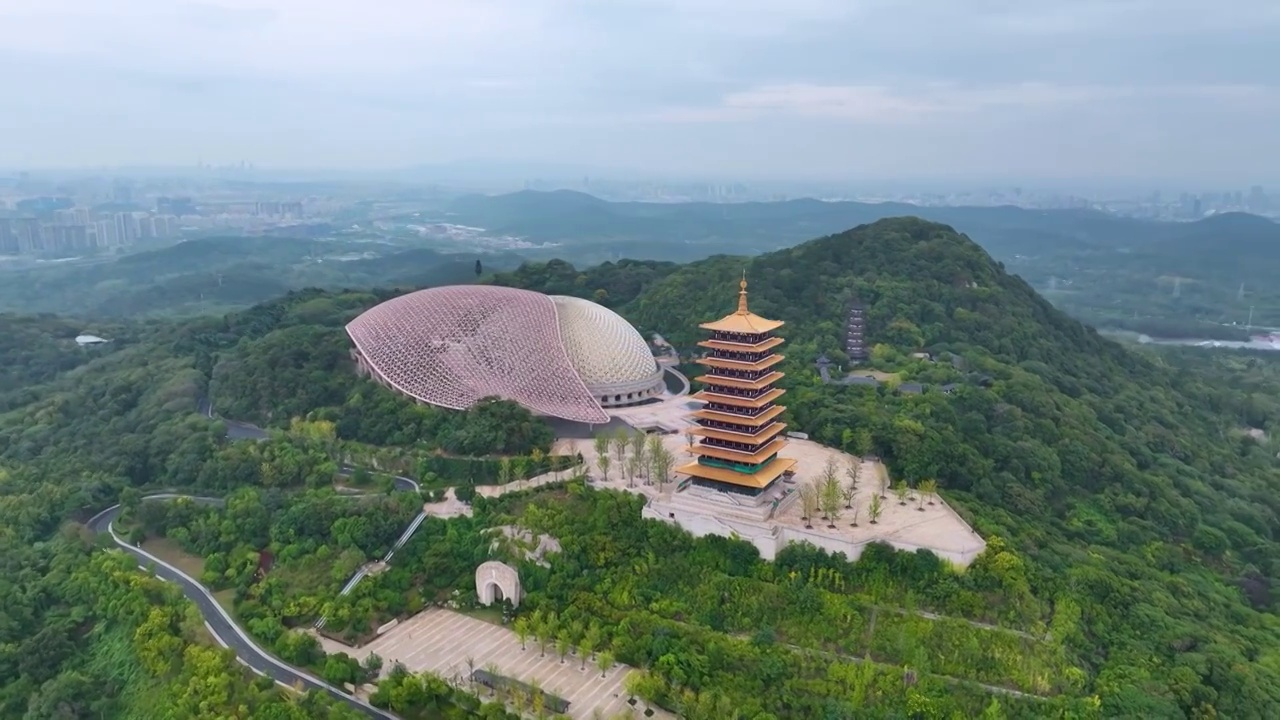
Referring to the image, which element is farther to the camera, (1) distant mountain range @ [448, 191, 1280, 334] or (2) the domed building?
(1) distant mountain range @ [448, 191, 1280, 334]

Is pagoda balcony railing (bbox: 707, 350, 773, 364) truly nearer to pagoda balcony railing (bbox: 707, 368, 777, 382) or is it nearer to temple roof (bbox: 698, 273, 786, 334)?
pagoda balcony railing (bbox: 707, 368, 777, 382)

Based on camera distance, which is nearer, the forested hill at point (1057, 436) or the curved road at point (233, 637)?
the curved road at point (233, 637)

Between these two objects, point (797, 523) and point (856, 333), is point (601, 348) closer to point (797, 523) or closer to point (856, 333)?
point (856, 333)

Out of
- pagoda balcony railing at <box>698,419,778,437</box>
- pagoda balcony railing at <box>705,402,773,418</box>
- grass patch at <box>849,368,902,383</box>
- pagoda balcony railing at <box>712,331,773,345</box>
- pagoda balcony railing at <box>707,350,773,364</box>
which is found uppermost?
pagoda balcony railing at <box>712,331,773,345</box>

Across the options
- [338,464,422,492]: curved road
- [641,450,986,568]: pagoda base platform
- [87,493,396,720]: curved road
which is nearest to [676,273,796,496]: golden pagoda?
[641,450,986,568]: pagoda base platform

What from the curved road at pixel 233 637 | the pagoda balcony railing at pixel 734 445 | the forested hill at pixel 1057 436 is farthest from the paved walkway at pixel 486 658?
the forested hill at pixel 1057 436

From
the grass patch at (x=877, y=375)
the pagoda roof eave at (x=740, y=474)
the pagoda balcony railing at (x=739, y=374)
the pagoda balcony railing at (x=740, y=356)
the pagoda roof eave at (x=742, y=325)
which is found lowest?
the pagoda roof eave at (x=740, y=474)

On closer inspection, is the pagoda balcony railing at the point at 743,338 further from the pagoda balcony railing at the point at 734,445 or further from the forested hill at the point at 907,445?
the forested hill at the point at 907,445

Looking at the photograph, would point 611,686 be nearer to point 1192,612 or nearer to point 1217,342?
point 1192,612
